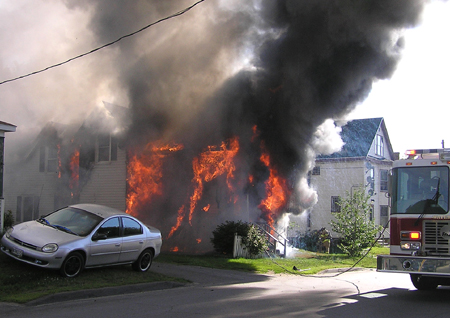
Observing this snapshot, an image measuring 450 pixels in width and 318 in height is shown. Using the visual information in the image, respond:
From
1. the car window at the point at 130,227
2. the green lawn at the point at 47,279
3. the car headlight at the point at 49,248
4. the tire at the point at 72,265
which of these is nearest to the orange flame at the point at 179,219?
the green lawn at the point at 47,279

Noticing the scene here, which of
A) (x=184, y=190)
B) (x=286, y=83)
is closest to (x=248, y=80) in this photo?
(x=286, y=83)

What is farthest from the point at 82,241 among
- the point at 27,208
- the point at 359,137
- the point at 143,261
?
the point at 359,137

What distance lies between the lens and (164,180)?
717 inches

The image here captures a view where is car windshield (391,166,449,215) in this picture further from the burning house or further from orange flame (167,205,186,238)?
orange flame (167,205,186,238)

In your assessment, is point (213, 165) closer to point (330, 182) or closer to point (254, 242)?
point (254, 242)

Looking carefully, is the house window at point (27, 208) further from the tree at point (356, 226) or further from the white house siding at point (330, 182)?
the white house siding at point (330, 182)

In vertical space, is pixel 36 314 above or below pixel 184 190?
below

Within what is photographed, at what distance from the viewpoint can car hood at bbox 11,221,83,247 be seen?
28.4 ft

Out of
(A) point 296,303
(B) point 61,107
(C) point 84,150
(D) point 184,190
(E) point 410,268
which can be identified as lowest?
(A) point 296,303

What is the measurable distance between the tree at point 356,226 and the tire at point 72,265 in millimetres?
12268

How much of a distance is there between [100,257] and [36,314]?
2793 millimetres

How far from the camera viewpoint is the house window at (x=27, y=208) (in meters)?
22.1

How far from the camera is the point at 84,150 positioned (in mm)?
20469

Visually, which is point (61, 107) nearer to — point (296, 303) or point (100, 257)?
point (100, 257)
